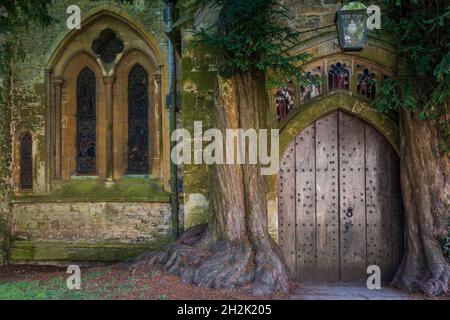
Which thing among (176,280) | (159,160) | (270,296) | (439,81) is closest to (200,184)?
(176,280)

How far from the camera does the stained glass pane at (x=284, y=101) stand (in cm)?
676

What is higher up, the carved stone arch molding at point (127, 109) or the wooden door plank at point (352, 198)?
the carved stone arch molding at point (127, 109)

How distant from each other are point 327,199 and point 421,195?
4.15ft

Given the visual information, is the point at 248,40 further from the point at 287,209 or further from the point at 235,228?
the point at 287,209

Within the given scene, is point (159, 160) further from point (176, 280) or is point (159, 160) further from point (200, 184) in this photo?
point (176, 280)

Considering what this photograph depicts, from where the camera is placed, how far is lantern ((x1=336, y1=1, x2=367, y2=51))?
5.42m

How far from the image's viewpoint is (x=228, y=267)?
226 inches

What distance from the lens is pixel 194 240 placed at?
6512 millimetres

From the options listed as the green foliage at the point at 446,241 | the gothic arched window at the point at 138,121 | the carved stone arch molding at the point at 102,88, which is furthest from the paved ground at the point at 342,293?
the gothic arched window at the point at 138,121

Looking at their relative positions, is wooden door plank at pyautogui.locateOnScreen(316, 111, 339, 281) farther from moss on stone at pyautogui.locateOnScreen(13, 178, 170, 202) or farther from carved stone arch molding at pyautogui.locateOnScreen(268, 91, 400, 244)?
moss on stone at pyautogui.locateOnScreen(13, 178, 170, 202)

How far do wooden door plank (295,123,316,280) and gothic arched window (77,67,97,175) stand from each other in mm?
4894

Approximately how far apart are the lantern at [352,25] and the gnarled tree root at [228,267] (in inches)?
109

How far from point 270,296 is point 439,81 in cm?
338

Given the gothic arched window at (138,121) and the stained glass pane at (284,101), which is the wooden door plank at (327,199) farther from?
the gothic arched window at (138,121)
